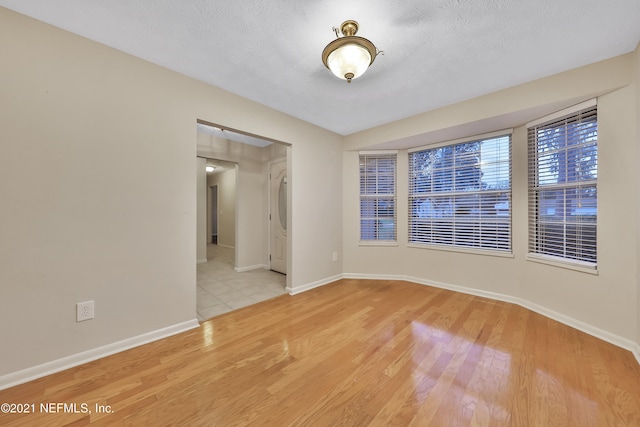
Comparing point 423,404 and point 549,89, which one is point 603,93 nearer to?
point 549,89

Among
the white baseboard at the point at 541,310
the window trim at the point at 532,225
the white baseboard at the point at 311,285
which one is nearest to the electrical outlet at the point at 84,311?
the white baseboard at the point at 311,285

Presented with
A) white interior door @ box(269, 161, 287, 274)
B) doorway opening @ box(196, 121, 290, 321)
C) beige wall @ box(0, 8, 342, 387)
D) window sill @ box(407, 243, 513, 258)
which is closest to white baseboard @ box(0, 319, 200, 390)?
beige wall @ box(0, 8, 342, 387)

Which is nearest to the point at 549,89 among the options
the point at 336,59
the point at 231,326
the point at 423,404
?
the point at 336,59

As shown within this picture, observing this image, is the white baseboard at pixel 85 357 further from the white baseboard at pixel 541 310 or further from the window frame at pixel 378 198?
the window frame at pixel 378 198

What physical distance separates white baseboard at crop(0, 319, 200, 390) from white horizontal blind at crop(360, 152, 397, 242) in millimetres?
2911

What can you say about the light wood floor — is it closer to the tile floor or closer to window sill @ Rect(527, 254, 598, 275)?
the tile floor

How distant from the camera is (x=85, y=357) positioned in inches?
70.9

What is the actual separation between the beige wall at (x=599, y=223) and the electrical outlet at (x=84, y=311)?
3.76 m

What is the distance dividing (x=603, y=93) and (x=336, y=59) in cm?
247

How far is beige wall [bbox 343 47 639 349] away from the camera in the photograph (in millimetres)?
1994

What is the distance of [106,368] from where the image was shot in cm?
174

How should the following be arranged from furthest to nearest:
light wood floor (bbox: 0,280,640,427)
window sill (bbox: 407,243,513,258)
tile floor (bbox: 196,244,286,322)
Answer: window sill (bbox: 407,243,513,258) → tile floor (bbox: 196,244,286,322) → light wood floor (bbox: 0,280,640,427)

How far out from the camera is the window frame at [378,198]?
13.0ft

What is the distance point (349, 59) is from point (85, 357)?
9.87 feet
